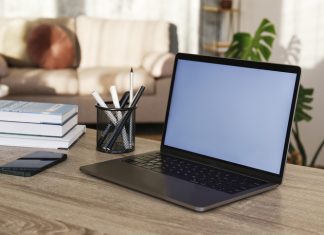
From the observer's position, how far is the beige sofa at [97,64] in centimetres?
402

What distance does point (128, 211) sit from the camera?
2.83 ft

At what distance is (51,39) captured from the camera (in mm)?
4375

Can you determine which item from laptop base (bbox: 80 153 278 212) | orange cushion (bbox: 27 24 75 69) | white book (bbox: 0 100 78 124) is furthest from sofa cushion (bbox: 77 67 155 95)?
laptop base (bbox: 80 153 278 212)

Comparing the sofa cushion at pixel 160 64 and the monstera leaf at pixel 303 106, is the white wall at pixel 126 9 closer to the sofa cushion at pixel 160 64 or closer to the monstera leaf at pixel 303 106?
the sofa cushion at pixel 160 64

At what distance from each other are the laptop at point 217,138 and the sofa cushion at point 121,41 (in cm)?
328

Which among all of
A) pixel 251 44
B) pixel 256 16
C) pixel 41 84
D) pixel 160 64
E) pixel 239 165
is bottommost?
pixel 41 84

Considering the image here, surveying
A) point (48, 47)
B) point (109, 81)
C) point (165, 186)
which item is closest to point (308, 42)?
point (109, 81)

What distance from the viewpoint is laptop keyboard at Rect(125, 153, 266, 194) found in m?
0.97

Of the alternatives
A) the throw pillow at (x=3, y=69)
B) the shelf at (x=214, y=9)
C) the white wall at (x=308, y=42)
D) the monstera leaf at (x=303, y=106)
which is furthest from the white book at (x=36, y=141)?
the shelf at (x=214, y=9)

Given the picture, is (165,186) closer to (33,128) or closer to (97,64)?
(33,128)

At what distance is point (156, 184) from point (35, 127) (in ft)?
1.33

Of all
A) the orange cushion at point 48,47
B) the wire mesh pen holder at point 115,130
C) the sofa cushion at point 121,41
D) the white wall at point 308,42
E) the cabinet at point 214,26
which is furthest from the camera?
the cabinet at point 214,26

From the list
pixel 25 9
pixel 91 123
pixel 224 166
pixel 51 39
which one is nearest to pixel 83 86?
pixel 91 123

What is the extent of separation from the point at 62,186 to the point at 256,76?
0.41 m
